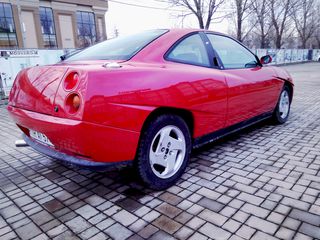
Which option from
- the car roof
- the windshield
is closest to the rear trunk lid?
the windshield

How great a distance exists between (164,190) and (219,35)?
2.16m

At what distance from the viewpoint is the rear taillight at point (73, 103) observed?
74.0 inches

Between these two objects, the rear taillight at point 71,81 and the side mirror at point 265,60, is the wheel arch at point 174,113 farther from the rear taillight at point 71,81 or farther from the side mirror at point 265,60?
the side mirror at point 265,60

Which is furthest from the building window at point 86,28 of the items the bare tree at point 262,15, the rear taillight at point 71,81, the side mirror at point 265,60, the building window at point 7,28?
the rear taillight at point 71,81

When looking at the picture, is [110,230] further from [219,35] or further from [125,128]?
[219,35]

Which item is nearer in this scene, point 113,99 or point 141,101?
point 113,99

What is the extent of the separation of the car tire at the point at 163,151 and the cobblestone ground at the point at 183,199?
5.5 inches

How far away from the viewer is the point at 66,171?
9.93ft

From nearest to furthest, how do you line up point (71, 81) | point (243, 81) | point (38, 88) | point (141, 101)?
1. point (71, 81)
2. point (141, 101)
3. point (38, 88)
4. point (243, 81)

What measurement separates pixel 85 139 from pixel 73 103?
289 mm

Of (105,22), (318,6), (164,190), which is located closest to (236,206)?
(164,190)

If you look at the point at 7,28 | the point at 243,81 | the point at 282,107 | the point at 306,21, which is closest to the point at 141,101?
the point at 243,81

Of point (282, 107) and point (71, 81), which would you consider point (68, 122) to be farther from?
point (282, 107)

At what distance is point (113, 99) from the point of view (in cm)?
192
